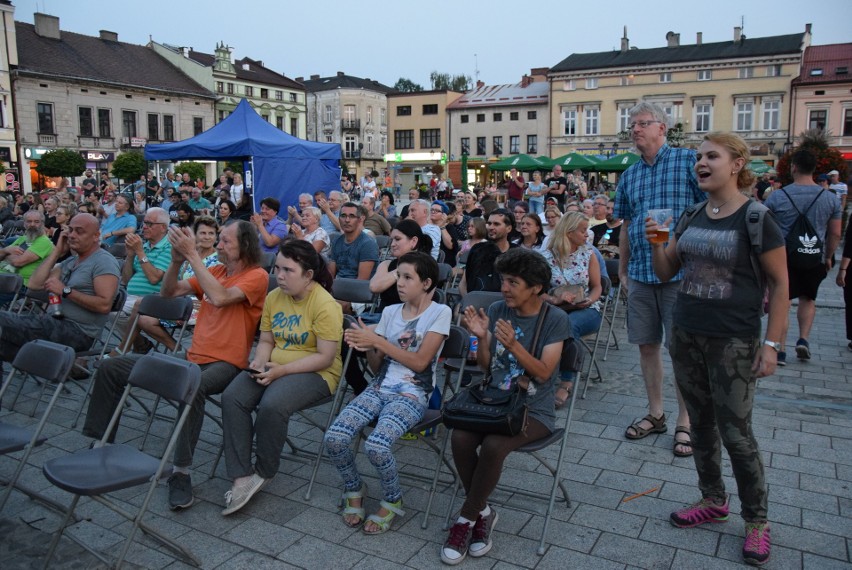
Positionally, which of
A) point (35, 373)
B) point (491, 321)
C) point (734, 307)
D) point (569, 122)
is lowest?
point (35, 373)

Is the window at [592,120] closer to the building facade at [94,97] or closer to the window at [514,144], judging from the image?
the window at [514,144]

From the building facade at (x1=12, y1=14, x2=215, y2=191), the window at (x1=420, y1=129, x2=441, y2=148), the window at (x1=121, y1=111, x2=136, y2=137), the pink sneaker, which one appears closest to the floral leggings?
the pink sneaker

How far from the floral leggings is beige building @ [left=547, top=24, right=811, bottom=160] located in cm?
4305

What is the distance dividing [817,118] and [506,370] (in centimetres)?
5060

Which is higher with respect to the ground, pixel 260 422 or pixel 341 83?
pixel 341 83

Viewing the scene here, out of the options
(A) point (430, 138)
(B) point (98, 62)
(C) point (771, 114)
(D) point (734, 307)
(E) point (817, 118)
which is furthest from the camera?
(A) point (430, 138)

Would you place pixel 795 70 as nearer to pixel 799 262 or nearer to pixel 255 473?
pixel 799 262

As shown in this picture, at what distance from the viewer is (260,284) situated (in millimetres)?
4074

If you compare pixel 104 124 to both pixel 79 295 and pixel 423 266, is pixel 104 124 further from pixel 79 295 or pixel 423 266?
pixel 423 266

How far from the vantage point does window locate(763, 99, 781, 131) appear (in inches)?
1805

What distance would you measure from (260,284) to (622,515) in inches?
96.9

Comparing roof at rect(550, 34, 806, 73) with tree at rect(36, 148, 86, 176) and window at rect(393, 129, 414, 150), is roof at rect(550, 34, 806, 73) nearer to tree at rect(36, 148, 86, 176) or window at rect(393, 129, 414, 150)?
window at rect(393, 129, 414, 150)

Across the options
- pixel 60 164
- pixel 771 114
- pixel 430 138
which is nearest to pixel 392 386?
pixel 60 164

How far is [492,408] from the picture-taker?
10.1ft
